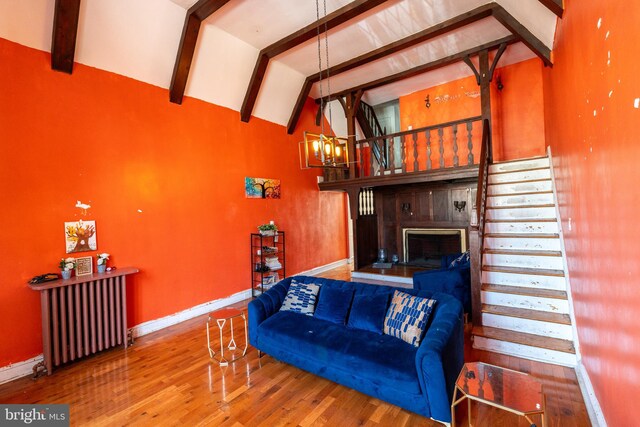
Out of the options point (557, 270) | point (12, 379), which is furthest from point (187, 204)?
point (557, 270)

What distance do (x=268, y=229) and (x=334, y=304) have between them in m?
2.63

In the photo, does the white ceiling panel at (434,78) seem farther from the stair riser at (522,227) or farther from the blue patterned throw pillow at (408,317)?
the blue patterned throw pillow at (408,317)

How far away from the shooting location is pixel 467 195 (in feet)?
19.0

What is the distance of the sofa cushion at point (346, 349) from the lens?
6.87 ft

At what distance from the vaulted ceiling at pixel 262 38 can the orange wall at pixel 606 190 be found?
1.37 meters

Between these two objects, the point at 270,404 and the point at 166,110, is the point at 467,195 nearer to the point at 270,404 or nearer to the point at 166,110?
the point at 270,404

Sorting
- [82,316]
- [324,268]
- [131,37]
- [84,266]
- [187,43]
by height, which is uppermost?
[187,43]

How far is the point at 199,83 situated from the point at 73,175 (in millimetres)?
2179

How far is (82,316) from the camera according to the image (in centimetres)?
310

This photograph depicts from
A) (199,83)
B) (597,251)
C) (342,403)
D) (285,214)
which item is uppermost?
(199,83)

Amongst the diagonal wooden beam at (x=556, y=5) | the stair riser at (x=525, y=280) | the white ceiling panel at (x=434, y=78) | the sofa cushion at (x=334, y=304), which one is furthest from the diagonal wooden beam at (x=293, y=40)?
the stair riser at (x=525, y=280)

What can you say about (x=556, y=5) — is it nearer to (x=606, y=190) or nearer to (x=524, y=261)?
(x=606, y=190)

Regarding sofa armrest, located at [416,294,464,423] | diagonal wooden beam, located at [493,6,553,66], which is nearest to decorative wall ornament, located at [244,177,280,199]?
sofa armrest, located at [416,294,464,423]

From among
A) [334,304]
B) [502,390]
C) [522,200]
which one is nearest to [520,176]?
[522,200]
